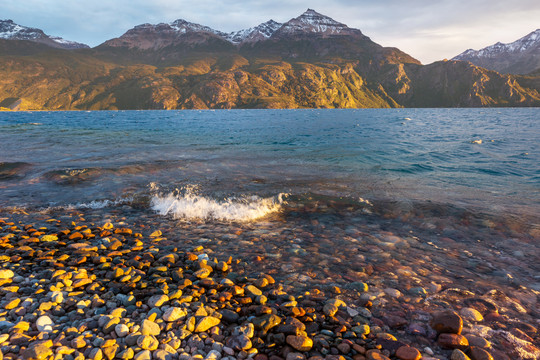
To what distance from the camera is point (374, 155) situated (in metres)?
27.4

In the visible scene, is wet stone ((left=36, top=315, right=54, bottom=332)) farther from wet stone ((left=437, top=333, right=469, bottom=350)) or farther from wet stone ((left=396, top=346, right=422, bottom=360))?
wet stone ((left=437, top=333, right=469, bottom=350))

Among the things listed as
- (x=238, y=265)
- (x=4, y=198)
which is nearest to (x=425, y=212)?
(x=238, y=265)

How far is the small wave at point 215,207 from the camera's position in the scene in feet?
37.5

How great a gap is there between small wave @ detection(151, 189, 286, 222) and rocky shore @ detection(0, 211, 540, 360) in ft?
12.1

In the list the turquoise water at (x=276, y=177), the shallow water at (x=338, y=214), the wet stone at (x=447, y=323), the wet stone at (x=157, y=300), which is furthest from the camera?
the turquoise water at (x=276, y=177)

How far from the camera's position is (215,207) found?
12000 mm

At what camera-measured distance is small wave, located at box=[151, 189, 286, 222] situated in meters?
11.4

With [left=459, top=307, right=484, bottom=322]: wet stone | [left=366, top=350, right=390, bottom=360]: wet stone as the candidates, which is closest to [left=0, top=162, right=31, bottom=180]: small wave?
[left=366, top=350, right=390, bottom=360]: wet stone

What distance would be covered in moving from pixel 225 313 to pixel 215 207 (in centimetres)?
712

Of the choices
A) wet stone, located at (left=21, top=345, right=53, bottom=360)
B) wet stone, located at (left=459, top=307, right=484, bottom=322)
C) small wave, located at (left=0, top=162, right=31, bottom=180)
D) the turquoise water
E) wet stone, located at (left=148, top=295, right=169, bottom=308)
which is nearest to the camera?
wet stone, located at (left=21, top=345, right=53, bottom=360)

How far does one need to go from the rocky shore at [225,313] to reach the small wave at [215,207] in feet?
12.1

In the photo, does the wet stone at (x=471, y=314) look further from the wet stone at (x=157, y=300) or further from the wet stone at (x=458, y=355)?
the wet stone at (x=157, y=300)

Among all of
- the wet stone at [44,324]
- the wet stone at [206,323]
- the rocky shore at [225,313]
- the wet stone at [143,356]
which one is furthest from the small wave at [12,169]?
the wet stone at [206,323]

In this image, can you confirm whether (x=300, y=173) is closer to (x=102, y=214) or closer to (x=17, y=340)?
(x=102, y=214)
